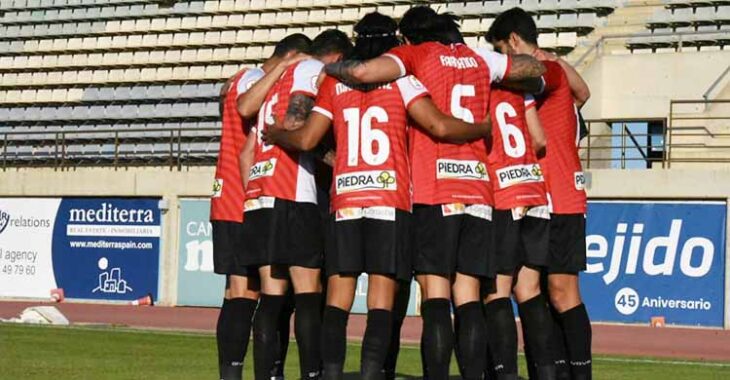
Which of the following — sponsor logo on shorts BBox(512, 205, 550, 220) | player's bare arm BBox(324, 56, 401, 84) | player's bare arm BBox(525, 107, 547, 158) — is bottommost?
sponsor logo on shorts BBox(512, 205, 550, 220)

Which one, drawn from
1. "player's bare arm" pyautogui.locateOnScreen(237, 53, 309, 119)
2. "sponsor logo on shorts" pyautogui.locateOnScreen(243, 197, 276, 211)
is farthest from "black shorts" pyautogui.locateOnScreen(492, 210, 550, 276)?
"player's bare arm" pyautogui.locateOnScreen(237, 53, 309, 119)

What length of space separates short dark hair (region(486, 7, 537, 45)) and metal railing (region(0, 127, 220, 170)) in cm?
1781

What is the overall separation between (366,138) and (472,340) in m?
1.11

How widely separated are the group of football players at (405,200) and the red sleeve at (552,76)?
1 cm

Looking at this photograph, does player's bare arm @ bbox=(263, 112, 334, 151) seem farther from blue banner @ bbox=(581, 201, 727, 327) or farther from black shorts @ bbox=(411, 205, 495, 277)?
blue banner @ bbox=(581, 201, 727, 327)

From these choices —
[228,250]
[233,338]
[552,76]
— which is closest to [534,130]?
[552,76]

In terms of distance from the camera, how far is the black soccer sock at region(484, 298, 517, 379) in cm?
811

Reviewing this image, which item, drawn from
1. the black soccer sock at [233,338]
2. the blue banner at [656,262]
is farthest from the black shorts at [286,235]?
the blue banner at [656,262]

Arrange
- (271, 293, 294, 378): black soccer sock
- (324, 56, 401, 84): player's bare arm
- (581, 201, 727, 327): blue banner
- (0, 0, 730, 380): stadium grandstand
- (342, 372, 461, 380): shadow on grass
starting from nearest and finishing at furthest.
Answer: (324, 56, 401, 84): player's bare arm < (271, 293, 294, 378): black soccer sock < (342, 372, 461, 380): shadow on grass < (0, 0, 730, 380): stadium grandstand < (581, 201, 727, 327): blue banner

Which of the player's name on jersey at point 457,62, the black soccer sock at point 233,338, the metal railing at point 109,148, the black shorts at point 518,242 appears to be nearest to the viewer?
the player's name on jersey at point 457,62

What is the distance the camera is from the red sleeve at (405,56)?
25.2 ft

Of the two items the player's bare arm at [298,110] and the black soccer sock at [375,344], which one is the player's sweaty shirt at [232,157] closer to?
the player's bare arm at [298,110]

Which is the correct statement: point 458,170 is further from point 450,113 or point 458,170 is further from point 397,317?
point 397,317

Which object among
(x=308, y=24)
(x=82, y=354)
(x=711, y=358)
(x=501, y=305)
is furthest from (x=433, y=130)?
(x=308, y=24)
